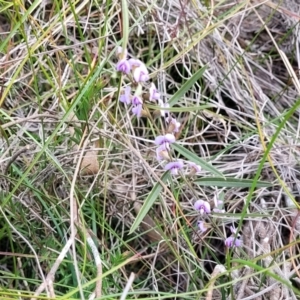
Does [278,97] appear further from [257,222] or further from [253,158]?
[257,222]

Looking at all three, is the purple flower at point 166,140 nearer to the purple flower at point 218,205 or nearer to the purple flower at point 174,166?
the purple flower at point 174,166

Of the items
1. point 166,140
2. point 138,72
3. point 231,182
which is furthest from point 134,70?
point 231,182

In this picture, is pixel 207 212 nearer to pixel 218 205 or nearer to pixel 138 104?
pixel 218 205

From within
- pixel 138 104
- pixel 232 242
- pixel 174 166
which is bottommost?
pixel 232 242

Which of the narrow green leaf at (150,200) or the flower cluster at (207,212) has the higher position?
the narrow green leaf at (150,200)

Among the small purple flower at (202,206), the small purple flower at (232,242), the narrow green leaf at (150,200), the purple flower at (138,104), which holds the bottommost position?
the small purple flower at (232,242)

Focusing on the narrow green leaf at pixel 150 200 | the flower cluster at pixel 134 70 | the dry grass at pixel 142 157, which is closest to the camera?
the flower cluster at pixel 134 70

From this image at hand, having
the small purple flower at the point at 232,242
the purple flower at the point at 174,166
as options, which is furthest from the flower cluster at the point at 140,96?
the small purple flower at the point at 232,242

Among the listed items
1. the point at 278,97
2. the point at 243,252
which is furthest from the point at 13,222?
the point at 278,97
